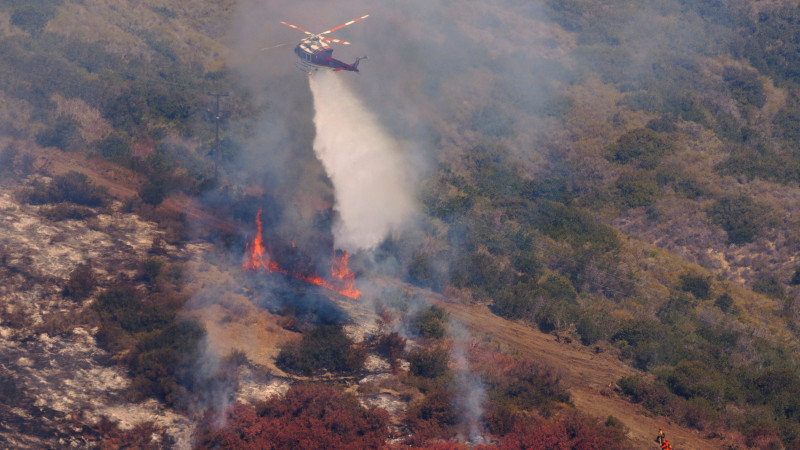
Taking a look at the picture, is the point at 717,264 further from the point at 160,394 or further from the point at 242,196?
the point at 160,394

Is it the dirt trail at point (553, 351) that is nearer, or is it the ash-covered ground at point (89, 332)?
the ash-covered ground at point (89, 332)

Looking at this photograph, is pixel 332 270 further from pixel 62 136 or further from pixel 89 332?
pixel 62 136

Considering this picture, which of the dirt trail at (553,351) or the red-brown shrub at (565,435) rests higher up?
the red-brown shrub at (565,435)

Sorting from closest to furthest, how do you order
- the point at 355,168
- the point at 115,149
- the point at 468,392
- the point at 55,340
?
the point at 55,340 → the point at 468,392 → the point at 355,168 → the point at 115,149

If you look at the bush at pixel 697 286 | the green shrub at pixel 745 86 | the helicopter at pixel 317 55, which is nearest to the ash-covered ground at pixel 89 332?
the helicopter at pixel 317 55

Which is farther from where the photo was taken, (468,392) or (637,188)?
(637,188)

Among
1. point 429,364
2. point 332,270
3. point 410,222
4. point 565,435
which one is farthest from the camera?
point 410,222

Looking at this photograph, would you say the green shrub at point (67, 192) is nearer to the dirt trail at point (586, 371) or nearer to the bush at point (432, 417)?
the dirt trail at point (586, 371)

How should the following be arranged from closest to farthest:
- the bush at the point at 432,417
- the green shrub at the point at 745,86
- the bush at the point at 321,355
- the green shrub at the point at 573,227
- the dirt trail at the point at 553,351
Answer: the bush at the point at 432,417, the dirt trail at the point at 553,351, the bush at the point at 321,355, the green shrub at the point at 573,227, the green shrub at the point at 745,86

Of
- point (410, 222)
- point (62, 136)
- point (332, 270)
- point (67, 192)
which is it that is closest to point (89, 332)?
point (332, 270)
